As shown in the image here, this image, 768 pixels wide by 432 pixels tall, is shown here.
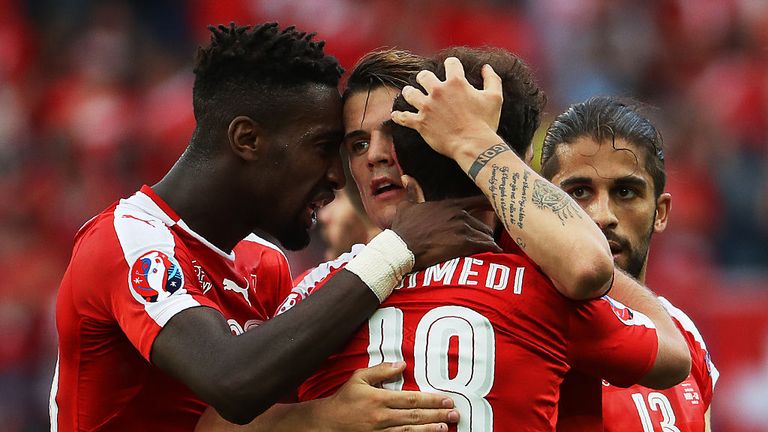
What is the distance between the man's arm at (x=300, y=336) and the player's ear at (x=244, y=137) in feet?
2.44

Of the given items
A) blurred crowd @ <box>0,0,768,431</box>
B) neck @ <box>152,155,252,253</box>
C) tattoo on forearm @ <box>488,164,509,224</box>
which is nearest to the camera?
tattoo on forearm @ <box>488,164,509,224</box>

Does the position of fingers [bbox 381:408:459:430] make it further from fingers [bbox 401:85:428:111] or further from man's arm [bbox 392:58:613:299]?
fingers [bbox 401:85:428:111]

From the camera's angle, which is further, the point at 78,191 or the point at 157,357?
the point at 78,191

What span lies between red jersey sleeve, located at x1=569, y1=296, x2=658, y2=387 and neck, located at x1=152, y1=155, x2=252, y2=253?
127cm

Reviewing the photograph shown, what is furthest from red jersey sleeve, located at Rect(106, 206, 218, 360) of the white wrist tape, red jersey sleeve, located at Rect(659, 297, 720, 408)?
red jersey sleeve, located at Rect(659, 297, 720, 408)

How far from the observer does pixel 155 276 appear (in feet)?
10.9

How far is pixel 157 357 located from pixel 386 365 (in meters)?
0.65

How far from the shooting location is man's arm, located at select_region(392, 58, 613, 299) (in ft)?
9.53

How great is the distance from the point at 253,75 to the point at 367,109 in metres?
0.41

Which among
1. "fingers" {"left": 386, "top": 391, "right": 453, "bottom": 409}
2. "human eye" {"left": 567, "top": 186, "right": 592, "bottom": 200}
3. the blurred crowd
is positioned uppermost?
the blurred crowd

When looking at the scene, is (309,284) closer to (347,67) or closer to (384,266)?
(384,266)

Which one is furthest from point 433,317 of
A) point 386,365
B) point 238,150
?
point 238,150

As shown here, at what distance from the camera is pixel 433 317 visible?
298 centimetres

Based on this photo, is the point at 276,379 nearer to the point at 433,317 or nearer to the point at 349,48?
the point at 433,317
